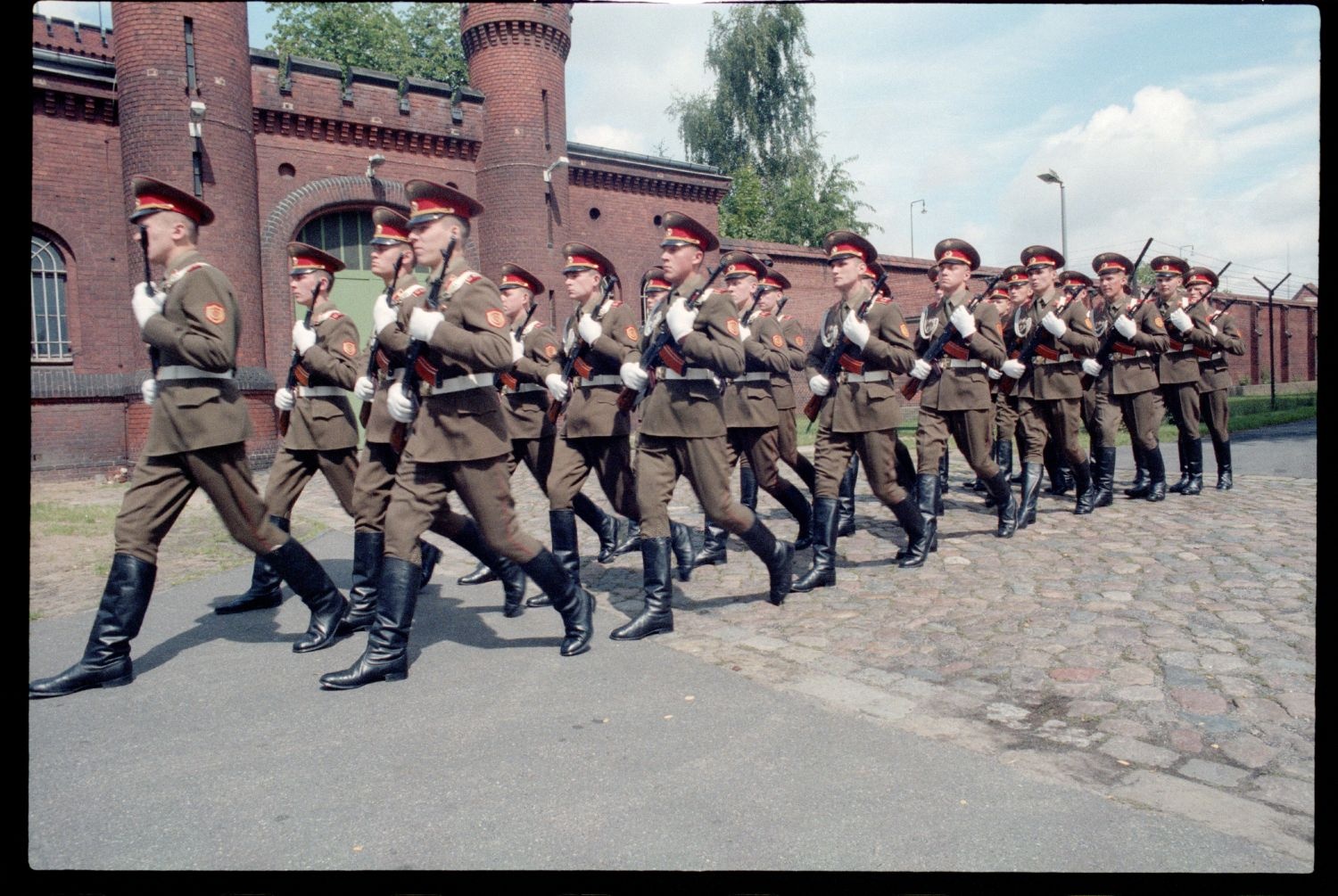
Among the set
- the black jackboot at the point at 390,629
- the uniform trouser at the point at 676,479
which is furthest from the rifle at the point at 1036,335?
the black jackboot at the point at 390,629

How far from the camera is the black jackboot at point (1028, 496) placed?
8.20 m

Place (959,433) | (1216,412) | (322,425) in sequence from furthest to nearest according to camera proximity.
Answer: (1216,412) → (959,433) → (322,425)

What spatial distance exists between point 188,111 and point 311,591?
13560 millimetres

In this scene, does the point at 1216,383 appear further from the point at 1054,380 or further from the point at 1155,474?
the point at 1054,380

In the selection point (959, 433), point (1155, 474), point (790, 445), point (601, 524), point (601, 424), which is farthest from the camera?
point (1155, 474)

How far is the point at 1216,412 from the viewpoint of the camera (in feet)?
33.4

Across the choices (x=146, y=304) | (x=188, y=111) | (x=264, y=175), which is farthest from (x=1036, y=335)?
(x=264, y=175)

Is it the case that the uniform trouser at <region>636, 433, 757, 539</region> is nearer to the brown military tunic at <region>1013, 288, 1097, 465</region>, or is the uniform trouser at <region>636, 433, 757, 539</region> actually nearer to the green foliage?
the brown military tunic at <region>1013, 288, 1097, 465</region>

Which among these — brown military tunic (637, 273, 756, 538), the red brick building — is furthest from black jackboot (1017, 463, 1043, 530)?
the red brick building

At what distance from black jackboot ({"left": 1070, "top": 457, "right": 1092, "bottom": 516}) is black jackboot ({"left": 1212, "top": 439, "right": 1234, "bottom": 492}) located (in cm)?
242

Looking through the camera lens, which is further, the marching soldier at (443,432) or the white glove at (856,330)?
the white glove at (856,330)

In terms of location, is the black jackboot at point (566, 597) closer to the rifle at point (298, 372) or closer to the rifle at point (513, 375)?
the rifle at point (513, 375)

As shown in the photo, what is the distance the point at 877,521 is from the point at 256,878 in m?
7.29

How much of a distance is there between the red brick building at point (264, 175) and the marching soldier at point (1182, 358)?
102 inches
